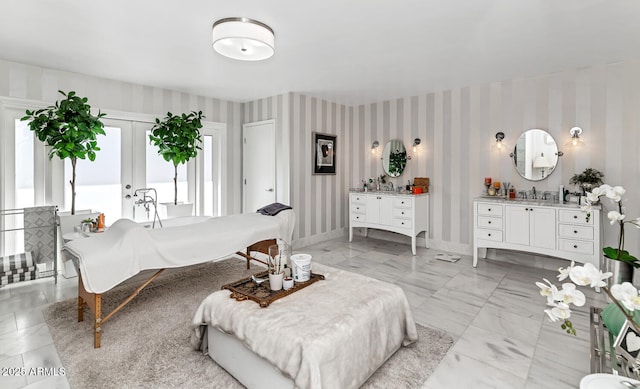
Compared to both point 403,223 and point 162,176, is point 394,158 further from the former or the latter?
point 162,176

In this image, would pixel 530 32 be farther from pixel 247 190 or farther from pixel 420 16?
pixel 247 190

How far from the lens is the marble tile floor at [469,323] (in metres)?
1.95

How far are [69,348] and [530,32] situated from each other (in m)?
4.56

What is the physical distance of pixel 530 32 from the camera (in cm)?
284

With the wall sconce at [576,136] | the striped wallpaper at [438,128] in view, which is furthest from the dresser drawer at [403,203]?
the wall sconce at [576,136]

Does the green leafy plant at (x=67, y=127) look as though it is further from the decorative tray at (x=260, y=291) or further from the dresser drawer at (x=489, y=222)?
the dresser drawer at (x=489, y=222)

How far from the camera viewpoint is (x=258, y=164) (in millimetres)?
5594

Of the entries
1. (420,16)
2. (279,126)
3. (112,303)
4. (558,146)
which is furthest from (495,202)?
(112,303)

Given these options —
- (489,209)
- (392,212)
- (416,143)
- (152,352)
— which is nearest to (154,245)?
(152,352)

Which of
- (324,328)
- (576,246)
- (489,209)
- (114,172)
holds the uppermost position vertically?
(114,172)

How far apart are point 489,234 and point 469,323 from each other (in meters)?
1.82

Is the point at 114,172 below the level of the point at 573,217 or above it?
above

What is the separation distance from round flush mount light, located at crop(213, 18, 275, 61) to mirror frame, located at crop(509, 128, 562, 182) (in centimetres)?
356

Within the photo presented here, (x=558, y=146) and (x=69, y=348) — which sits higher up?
(x=558, y=146)
